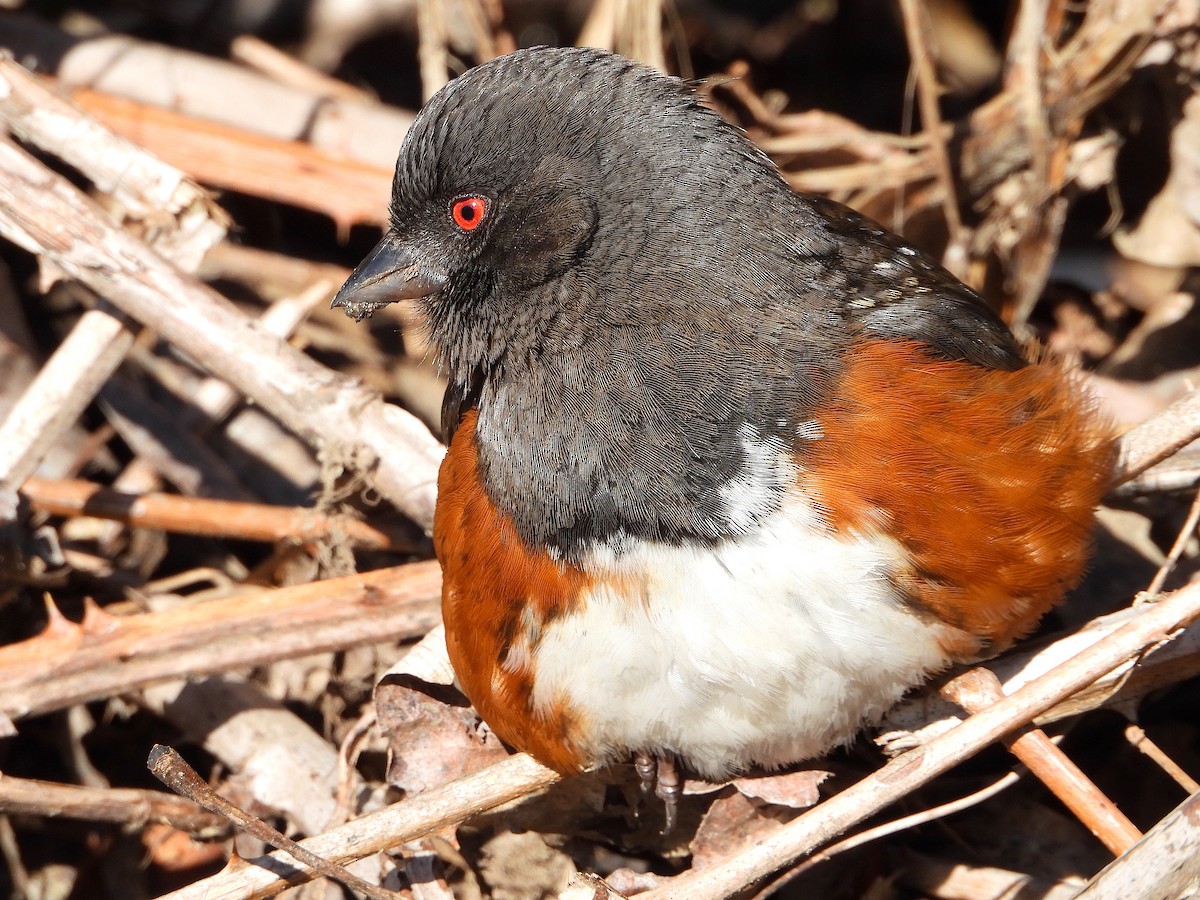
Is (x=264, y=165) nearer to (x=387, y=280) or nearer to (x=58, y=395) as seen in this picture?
(x=58, y=395)

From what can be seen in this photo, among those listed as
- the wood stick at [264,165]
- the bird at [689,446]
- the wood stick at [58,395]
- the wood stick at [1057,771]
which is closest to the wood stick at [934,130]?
the bird at [689,446]

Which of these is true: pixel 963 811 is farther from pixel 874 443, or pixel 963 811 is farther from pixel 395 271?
pixel 395 271

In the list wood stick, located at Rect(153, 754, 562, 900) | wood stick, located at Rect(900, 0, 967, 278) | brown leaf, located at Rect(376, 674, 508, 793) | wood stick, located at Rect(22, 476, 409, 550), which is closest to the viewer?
wood stick, located at Rect(153, 754, 562, 900)

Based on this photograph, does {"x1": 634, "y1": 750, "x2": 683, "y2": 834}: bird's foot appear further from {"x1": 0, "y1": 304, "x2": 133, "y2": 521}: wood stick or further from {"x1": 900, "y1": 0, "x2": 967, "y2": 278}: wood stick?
{"x1": 900, "y1": 0, "x2": 967, "y2": 278}: wood stick

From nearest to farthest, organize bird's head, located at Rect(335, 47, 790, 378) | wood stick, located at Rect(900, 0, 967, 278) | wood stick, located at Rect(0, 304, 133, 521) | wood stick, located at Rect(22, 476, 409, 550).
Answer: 1. bird's head, located at Rect(335, 47, 790, 378)
2. wood stick, located at Rect(0, 304, 133, 521)
3. wood stick, located at Rect(22, 476, 409, 550)
4. wood stick, located at Rect(900, 0, 967, 278)

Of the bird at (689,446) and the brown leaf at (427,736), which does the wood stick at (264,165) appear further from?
the brown leaf at (427,736)

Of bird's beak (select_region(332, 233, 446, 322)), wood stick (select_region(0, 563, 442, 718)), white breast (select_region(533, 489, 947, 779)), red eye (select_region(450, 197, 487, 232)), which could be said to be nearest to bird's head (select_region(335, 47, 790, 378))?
red eye (select_region(450, 197, 487, 232))
